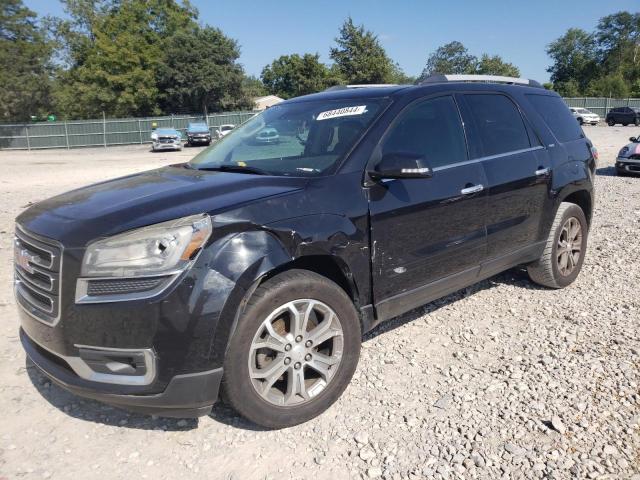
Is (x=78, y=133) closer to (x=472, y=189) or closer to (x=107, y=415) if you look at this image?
(x=107, y=415)

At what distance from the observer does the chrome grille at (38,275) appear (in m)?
2.47

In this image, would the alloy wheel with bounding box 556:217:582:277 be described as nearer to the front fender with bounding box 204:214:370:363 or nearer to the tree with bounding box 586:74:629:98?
the front fender with bounding box 204:214:370:363

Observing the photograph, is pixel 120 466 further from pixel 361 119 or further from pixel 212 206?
pixel 361 119

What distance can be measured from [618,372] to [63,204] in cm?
361

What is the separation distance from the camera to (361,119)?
10.9 ft

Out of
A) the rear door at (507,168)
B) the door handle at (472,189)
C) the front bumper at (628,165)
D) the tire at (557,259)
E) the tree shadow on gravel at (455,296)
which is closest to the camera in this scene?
the door handle at (472,189)

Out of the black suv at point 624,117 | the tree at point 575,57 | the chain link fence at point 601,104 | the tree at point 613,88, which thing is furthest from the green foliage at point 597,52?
the black suv at point 624,117

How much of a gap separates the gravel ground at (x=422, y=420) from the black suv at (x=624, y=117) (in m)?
46.3

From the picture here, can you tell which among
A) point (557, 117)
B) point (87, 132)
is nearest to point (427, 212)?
point (557, 117)

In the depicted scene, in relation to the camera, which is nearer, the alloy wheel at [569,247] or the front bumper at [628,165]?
the alloy wheel at [569,247]

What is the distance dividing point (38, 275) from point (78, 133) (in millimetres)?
42464

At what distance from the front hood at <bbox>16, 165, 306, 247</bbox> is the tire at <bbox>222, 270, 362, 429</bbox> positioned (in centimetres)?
51

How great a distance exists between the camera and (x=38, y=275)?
8.59 feet

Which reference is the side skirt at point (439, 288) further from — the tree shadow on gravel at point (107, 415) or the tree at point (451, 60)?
the tree at point (451, 60)
